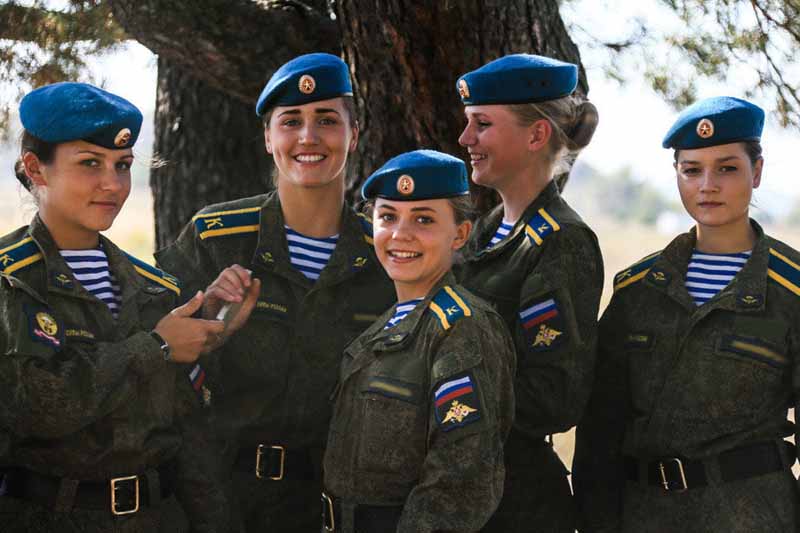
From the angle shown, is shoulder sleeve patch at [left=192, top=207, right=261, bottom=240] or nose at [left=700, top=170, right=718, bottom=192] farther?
shoulder sleeve patch at [left=192, top=207, right=261, bottom=240]

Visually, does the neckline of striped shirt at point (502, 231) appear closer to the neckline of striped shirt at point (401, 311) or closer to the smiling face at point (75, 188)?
the neckline of striped shirt at point (401, 311)

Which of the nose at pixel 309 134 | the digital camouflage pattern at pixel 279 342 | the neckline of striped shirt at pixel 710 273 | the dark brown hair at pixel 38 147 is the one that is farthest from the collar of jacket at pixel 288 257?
the neckline of striped shirt at pixel 710 273

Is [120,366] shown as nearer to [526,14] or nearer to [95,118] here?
[95,118]

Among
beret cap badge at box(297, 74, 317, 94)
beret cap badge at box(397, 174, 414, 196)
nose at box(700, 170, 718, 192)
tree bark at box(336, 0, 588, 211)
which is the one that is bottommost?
beret cap badge at box(397, 174, 414, 196)

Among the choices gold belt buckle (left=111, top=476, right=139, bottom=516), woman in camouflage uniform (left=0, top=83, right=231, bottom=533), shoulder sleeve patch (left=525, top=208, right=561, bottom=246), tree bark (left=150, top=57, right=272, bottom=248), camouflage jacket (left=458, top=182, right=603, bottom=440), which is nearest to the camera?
woman in camouflage uniform (left=0, top=83, right=231, bottom=533)

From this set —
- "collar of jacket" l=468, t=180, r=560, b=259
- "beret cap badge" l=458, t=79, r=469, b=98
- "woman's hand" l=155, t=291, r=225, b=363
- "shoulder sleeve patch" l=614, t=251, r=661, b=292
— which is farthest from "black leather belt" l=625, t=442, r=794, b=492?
"woman's hand" l=155, t=291, r=225, b=363

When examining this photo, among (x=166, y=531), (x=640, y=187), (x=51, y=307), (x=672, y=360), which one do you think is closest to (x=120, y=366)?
(x=51, y=307)

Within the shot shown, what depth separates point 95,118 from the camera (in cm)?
368

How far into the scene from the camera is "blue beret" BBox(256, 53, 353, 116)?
159 inches

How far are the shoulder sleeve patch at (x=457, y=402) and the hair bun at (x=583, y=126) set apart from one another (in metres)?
1.25

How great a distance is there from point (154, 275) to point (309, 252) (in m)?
0.54

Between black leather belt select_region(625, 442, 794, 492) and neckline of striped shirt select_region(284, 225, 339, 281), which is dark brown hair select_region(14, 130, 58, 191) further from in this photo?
black leather belt select_region(625, 442, 794, 492)

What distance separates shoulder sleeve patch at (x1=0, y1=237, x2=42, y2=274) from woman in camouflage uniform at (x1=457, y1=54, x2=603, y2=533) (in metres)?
1.40

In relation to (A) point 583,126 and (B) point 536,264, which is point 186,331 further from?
(A) point 583,126
